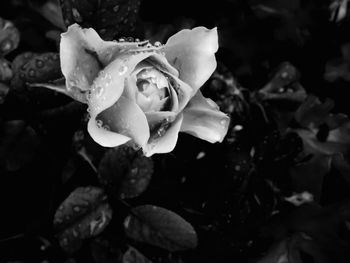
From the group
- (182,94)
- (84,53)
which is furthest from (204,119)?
(84,53)

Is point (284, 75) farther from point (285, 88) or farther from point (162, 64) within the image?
point (162, 64)

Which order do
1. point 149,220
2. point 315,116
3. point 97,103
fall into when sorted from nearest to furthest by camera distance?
1. point 97,103
2. point 149,220
3. point 315,116

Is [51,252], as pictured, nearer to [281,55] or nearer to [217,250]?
[217,250]

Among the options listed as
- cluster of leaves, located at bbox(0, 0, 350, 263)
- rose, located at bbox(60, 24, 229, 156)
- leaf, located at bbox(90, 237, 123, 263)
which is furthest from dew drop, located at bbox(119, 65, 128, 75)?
leaf, located at bbox(90, 237, 123, 263)

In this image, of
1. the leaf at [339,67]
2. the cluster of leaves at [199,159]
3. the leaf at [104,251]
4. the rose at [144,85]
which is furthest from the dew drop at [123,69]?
the leaf at [339,67]

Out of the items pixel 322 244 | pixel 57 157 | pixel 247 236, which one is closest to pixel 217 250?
pixel 247 236

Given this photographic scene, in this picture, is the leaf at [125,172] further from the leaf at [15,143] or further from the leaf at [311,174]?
the leaf at [311,174]

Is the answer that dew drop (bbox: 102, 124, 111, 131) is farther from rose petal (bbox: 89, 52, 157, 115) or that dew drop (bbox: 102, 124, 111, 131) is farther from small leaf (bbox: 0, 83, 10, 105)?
small leaf (bbox: 0, 83, 10, 105)

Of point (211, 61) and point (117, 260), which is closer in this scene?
point (211, 61)
